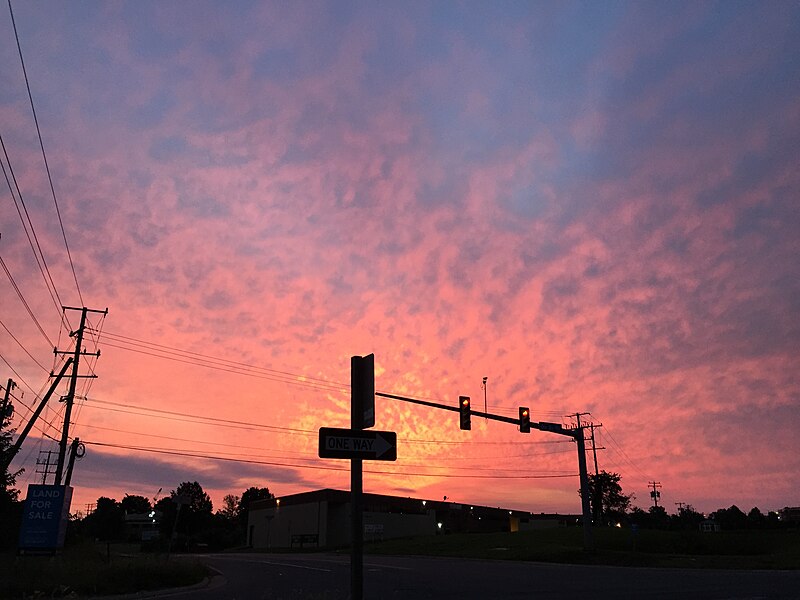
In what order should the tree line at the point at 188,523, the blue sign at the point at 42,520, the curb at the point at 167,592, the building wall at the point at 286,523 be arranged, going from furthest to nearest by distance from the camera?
the tree line at the point at 188,523 < the building wall at the point at 286,523 < the blue sign at the point at 42,520 < the curb at the point at 167,592

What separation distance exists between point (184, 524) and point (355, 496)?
152m

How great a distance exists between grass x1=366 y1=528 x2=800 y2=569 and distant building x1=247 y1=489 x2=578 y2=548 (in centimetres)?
2393

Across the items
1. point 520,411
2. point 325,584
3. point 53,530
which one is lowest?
point 325,584

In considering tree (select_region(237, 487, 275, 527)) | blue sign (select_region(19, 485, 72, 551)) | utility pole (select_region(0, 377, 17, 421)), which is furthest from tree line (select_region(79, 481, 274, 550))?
blue sign (select_region(19, 485, 72, 551))

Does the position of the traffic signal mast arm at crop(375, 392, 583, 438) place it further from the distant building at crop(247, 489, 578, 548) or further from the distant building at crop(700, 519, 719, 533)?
the distant building at crop(700, 519, 719, 533)

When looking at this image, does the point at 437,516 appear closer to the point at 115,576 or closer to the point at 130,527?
the point at 115,576

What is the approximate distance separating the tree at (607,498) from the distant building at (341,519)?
19547 millimetres

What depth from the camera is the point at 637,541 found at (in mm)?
49594

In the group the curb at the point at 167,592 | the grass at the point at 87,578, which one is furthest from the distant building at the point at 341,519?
the grass at the point at 87,578

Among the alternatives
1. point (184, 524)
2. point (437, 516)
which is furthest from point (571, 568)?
point (184, 524)

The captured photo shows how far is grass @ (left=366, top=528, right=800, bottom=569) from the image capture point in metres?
32.0

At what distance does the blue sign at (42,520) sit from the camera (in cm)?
2822

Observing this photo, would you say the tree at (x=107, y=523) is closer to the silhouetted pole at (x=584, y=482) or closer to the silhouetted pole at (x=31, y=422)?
the silhouetted pole at (x=31, y=422)

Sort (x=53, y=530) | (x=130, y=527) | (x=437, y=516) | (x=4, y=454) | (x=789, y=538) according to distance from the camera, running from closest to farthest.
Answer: (x=53, y=530)
(x=4, y=454)
(x=789, y=538)
(x=437, y=516)
(x=130, y=527)
